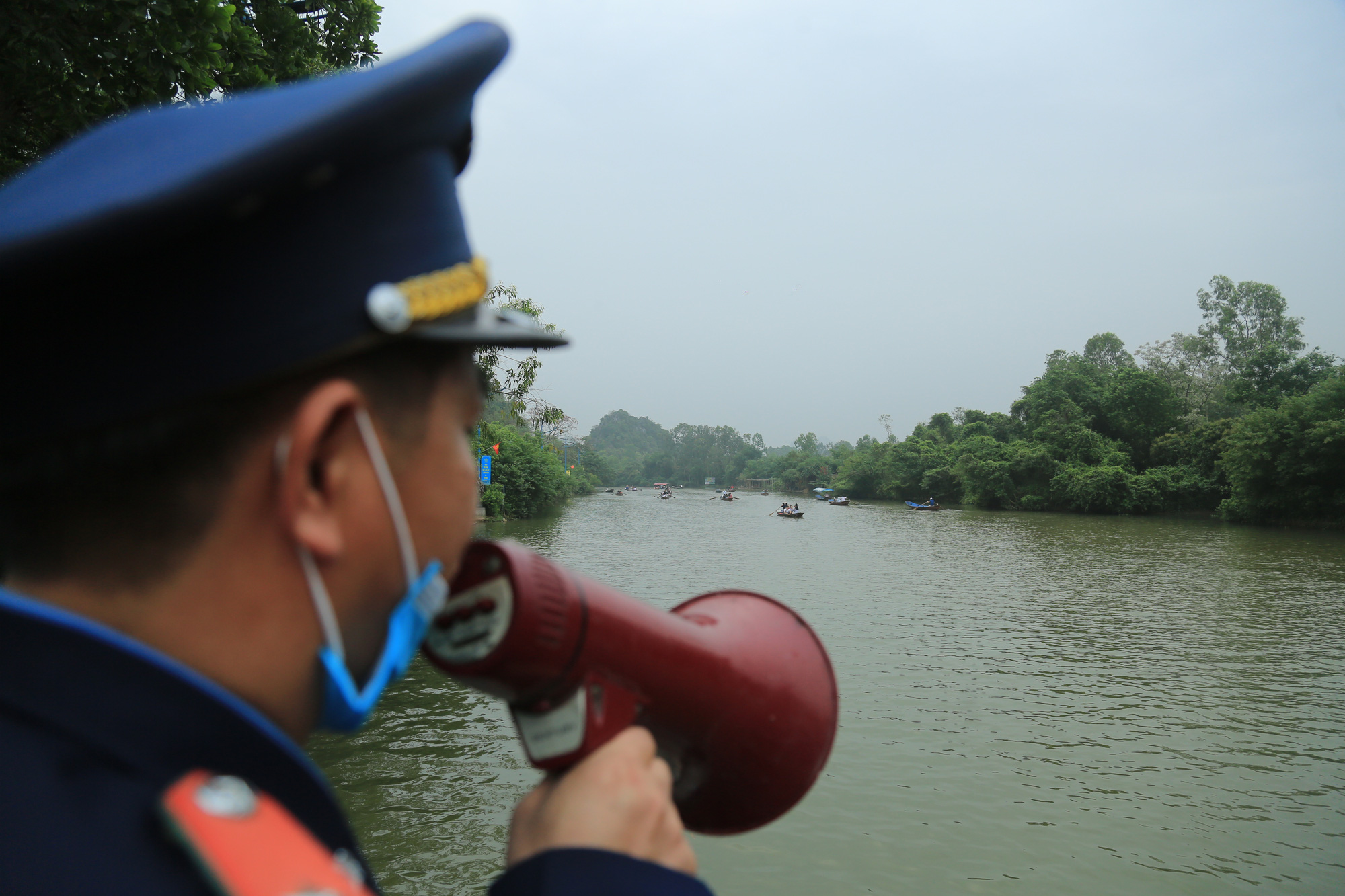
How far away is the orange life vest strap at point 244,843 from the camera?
626mm

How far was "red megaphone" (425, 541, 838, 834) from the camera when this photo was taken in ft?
3.99

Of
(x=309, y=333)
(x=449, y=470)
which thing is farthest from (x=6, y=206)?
(x=449, y=470)

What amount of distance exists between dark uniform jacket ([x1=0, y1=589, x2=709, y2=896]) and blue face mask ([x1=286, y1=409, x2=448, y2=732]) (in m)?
0.11

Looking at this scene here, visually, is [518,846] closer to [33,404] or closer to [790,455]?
[33,404]

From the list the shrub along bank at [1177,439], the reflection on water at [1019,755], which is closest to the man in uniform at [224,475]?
the reflection on water at [1019,755]

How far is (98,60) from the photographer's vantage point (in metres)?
5.59

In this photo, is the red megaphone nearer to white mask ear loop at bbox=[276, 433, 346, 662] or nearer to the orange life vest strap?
white mask ear loop at bbox=[276, 433, 346, 662]

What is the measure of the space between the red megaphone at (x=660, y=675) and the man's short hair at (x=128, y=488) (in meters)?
0.47

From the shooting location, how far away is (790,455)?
139875mm

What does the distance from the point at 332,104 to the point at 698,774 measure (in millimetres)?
1217

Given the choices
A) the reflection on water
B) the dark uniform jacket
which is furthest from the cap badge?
the reflection on water

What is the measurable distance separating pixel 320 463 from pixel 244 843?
1.12ft

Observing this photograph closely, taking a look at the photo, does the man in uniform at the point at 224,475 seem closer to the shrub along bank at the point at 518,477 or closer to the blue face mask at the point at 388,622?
the blue face mask at the point at 388,622

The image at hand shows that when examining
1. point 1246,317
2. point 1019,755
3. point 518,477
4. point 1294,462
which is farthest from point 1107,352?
point 1019,755
